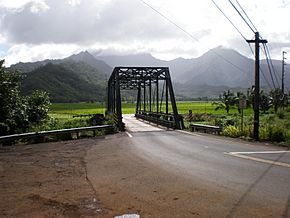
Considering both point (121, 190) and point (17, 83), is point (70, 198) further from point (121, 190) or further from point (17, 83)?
point (17, 83)

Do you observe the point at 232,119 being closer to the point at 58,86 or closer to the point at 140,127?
the point at 140,127

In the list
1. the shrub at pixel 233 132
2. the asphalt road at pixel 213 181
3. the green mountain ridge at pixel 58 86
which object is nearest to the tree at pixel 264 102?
the shrub at pixel 233 132

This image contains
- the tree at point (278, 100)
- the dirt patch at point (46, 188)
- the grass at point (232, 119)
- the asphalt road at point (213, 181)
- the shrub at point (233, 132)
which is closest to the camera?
the asphalt road at point (213, 181)

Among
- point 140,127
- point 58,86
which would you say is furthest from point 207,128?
point 58,86

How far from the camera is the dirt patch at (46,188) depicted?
581 centimetres

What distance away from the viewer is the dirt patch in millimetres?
5809

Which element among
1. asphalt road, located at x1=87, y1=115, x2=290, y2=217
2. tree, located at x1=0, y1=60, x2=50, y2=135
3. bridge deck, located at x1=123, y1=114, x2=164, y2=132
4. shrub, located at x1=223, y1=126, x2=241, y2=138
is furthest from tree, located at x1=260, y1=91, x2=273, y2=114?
asphalt road, located at x1=87, y1=115, x2=290, y2=217

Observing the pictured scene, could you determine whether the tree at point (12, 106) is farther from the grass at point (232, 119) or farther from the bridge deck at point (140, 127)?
the bridge deck at point (140, 127)

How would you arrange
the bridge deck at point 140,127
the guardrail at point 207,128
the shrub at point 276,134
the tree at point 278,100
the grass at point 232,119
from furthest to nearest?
the tree at point 278,100 → the bridge deck at point 140,127 → the guardrail at point 207,128 → the grass at point 232,119 → the shrub at point 276,134

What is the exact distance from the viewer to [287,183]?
24.1 feet

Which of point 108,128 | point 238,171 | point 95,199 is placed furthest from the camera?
point 108,128

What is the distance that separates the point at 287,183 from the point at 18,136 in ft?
43.4

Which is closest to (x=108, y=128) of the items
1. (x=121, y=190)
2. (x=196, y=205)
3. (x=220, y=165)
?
(x=220, y=165)

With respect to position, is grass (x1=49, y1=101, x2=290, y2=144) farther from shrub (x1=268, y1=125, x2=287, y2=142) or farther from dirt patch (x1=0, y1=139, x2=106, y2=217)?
dirt patch (x1=0, y1=139, x2=106, y2=217)
